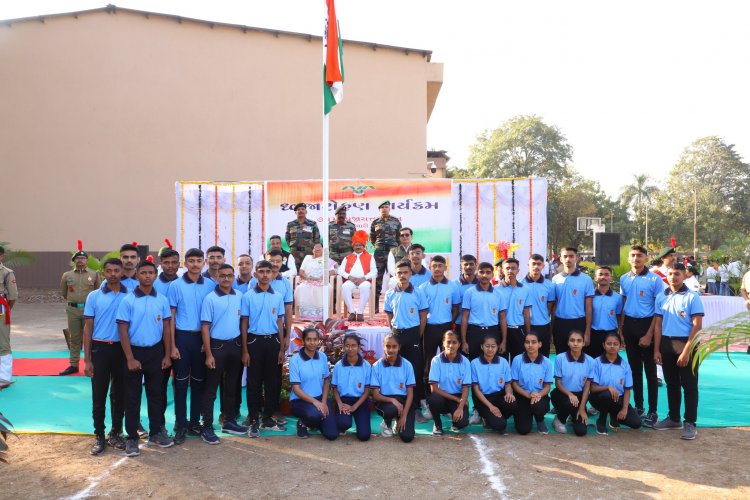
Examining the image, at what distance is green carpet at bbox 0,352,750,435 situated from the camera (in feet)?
18.9

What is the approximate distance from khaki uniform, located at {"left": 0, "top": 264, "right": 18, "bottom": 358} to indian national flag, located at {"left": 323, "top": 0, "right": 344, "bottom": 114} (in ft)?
14.0

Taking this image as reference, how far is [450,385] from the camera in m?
5.52

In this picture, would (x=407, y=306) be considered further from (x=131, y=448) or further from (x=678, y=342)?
(x=131, y=448)

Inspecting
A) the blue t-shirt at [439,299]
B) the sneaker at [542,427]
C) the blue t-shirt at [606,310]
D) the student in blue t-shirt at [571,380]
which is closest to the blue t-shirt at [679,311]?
the blue t-shirt at [606,310]

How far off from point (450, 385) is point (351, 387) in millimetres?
895

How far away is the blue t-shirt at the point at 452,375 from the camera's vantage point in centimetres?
552

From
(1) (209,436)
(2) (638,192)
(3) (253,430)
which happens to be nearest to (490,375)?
(3) (253,430)

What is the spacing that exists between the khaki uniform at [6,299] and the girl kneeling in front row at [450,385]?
5031mm

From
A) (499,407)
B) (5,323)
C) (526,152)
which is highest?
(526,152)

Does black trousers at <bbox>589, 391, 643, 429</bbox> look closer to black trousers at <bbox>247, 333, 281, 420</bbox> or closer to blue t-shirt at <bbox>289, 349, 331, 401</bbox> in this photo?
blue t-shirt at <bbox>289, 349, 331, 401</bbox>

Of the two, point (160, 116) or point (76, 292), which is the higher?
point (160, 116)

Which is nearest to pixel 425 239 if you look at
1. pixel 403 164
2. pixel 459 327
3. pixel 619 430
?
pixel 459 327

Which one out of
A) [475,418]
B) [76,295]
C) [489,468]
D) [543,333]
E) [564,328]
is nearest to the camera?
[489,468]

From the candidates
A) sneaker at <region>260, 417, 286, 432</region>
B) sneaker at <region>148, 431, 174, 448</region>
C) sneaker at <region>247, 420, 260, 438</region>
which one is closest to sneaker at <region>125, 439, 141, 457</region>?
sneaker at <region>148, 431, 174, 448</region>
